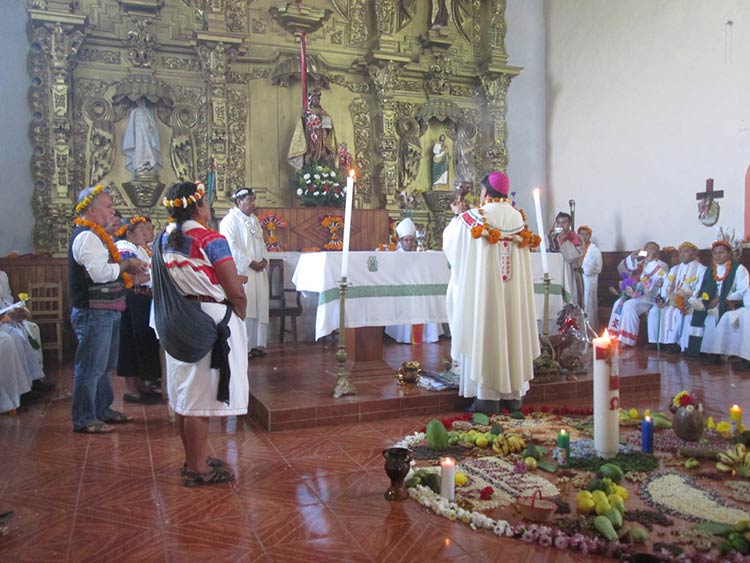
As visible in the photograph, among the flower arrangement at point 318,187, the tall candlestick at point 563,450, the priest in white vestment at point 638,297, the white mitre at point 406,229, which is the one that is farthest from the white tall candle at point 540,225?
the flower arrangement at point 318,187

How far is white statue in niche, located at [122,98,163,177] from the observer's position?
9.45 m

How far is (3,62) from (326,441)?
314 inches

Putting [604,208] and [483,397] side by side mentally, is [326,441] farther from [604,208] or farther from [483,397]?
[604,208]

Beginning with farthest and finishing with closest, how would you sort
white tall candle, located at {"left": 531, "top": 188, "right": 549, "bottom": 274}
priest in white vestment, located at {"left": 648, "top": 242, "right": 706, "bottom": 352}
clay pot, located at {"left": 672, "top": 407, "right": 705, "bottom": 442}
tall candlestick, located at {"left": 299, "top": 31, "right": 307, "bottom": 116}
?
tall candlestick, located at {"left": 299, "top": 31, "right": 307, "bottom": 116}, priest in white vestment, located at {"left": 648, "top": 242, "right": 706, "bottom": 352}, white tall candle, located at {"left": 531, "top": 188, "right": 549, "bottom": 274}, clay pot, located at {"left": 672, "top": 407, "right": 705, "bottom": 442}

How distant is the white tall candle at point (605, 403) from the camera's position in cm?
367

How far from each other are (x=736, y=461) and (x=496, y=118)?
8.85m

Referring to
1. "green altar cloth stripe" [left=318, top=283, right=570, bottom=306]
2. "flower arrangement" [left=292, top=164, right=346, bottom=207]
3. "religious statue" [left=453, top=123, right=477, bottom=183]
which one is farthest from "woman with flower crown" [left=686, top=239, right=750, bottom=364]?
"flower arrangement" [left=292, top=164, right=346, bottom=207]

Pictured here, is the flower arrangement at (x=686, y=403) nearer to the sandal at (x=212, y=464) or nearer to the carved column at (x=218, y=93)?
the sandal at (x=212, y=464)

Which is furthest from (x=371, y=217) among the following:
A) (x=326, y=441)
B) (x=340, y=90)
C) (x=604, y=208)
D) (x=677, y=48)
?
(x=326, y=441)

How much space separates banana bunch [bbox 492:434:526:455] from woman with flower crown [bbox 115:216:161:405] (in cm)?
329

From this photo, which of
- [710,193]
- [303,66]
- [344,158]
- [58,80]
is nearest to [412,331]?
[344,158]

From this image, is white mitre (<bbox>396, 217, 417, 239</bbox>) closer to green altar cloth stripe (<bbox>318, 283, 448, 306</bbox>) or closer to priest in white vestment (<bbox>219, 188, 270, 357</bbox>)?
priest in white vestment (<bbox>219, 188, 270, 357</bbox>)

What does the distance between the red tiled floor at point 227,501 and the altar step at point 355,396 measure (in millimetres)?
67

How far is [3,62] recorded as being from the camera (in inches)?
348
